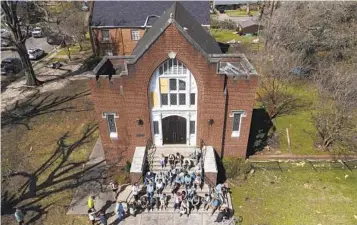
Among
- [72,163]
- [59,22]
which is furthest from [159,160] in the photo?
[59,22]

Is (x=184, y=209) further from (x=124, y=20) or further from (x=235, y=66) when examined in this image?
(x=124, y=20)

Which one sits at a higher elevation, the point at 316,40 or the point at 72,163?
the point at 316,40

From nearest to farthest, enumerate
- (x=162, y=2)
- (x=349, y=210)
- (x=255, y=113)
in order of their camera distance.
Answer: (x=349, y=210) < (x=255, y=113) < (x=162, y=2)

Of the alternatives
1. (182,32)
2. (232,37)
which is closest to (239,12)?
(232,37)

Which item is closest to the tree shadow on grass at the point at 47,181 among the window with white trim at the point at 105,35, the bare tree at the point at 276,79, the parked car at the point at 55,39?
the bare tree at the point at 276,79

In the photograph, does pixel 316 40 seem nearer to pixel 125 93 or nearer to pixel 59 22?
pixel 125 93

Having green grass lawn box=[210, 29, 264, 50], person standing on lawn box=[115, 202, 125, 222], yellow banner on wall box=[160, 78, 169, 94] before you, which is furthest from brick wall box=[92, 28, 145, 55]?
person standing on lawn box=[115, 202, 125, 222]

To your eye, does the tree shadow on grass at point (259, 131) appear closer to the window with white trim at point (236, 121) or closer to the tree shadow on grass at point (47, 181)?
the window with white trim at point (236, 121)
